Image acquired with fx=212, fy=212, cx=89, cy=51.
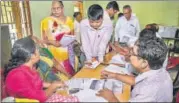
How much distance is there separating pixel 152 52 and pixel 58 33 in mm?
843

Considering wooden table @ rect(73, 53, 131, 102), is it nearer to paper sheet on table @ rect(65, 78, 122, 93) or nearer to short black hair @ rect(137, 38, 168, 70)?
paper sheet on table @ rect(65, 78, 122, 93)

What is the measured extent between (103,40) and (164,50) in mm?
830

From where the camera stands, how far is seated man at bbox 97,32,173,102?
91 cm

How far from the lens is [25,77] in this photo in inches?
36.6

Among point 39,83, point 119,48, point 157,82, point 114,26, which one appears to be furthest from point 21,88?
point 114,26

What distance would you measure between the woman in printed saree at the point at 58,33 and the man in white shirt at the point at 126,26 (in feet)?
1.34

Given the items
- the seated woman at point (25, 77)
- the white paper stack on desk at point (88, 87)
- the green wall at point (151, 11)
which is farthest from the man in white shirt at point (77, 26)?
the seated woman at point (25, 77)

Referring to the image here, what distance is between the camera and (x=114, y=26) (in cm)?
193

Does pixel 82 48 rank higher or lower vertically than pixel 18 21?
lower

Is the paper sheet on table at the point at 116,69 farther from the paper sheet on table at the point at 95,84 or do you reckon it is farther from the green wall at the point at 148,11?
the green wall at the point at 148,11

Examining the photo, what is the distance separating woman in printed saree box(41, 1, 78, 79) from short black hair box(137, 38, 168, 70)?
76cm

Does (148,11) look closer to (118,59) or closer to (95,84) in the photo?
(118,59)

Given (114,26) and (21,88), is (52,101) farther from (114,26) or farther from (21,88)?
(114,26)

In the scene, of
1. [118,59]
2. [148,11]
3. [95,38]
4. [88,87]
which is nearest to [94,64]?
[118,59]
